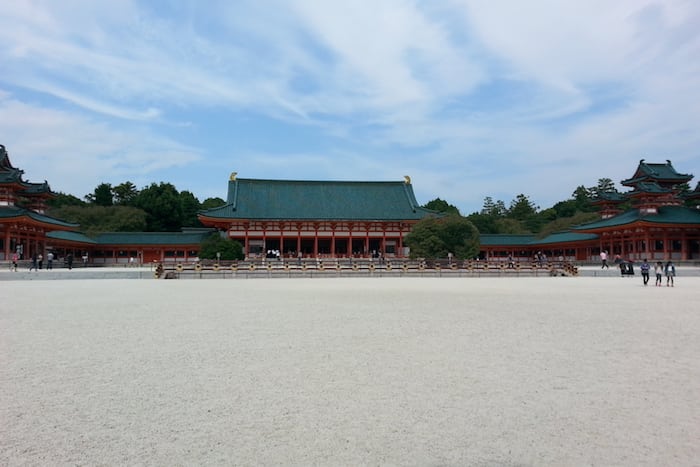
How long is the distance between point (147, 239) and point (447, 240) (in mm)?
28076

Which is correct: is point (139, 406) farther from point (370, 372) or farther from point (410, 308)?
point (410, 308)

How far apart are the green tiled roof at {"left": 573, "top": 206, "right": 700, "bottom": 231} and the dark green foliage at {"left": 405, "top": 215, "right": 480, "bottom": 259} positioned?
42.5 ft

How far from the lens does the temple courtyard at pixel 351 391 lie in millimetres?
3672

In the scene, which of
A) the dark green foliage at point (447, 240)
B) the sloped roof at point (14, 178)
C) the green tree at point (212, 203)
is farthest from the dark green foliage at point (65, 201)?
the dark green foliage at point (447, 240)

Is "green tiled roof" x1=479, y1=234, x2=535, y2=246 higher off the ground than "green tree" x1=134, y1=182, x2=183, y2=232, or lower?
lower

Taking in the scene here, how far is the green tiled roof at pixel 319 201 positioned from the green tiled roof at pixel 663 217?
1483 cm

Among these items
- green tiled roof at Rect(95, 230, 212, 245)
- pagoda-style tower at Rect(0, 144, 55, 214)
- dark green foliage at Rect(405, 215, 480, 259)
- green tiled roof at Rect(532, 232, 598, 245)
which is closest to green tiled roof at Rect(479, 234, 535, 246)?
green tiled roof at Rect(532, 232, 598, 245)

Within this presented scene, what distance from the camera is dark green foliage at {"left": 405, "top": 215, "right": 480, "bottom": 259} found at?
112ft

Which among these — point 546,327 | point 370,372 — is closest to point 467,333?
point 546,327

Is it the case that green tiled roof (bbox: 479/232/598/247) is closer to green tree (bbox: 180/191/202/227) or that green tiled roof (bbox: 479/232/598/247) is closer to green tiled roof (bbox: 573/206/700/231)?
green tiled roof (bbox: 573/206/700/231)

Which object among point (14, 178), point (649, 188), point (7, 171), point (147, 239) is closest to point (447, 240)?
point (649, 188)

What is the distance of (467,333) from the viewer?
815 cm

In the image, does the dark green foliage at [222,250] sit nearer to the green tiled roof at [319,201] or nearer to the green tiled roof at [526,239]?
the green tiled roof at [319,201]

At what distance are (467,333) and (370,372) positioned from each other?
300 centimetres
